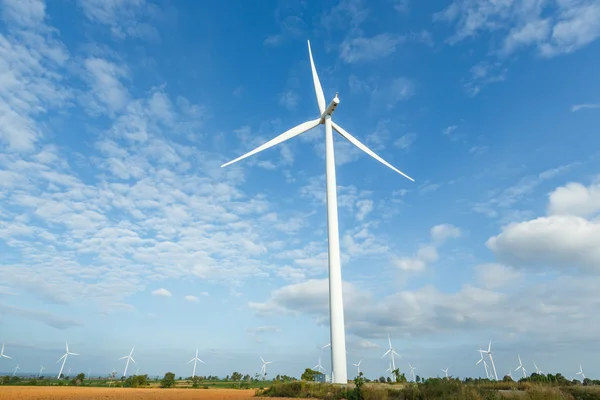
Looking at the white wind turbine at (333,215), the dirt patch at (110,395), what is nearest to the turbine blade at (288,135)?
the white wind turbine at (333,215)

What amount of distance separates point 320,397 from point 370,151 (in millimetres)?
37585

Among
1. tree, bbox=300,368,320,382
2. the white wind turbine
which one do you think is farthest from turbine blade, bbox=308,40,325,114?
tree, bbox=300,368,320,382

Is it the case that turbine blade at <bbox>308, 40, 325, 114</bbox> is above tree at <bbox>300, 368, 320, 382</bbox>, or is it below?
above

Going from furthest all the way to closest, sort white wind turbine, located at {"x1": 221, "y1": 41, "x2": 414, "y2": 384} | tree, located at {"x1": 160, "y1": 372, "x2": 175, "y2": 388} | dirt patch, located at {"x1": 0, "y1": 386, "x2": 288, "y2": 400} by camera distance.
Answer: tree, located at {"x1": 160, "y1": 372, "x2": 175, "y2": 388} < white wind turbine, located at {"x1": 221, "y1": 41, "x2": 414, "y2": 384} < dirt patch, located at {"x1": 0, "y1": 386, "x2": 288, "y2": 400}

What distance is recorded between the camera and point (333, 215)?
47.0 m

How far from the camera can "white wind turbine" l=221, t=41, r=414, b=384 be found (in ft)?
135

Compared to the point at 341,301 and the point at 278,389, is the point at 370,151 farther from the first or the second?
the point at 278,389

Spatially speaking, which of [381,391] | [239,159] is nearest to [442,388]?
[381,391]

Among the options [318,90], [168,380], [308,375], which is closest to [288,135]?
[318,90]

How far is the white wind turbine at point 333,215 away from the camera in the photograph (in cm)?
4112

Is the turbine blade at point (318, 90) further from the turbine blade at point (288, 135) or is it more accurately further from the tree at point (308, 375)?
the tree at point (308, 375)

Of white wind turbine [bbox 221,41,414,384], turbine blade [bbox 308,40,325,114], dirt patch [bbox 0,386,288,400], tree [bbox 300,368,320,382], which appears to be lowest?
dirt patch [bbox 0,386,288,400]

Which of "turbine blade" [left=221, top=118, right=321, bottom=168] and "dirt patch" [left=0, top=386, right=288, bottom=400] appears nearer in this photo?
"dirt patch" [left=0, top=386, right=288, bottom=400]

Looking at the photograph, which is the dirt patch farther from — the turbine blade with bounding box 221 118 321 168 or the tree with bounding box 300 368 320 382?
the turbine blade with bounding box 221 118 321 168
